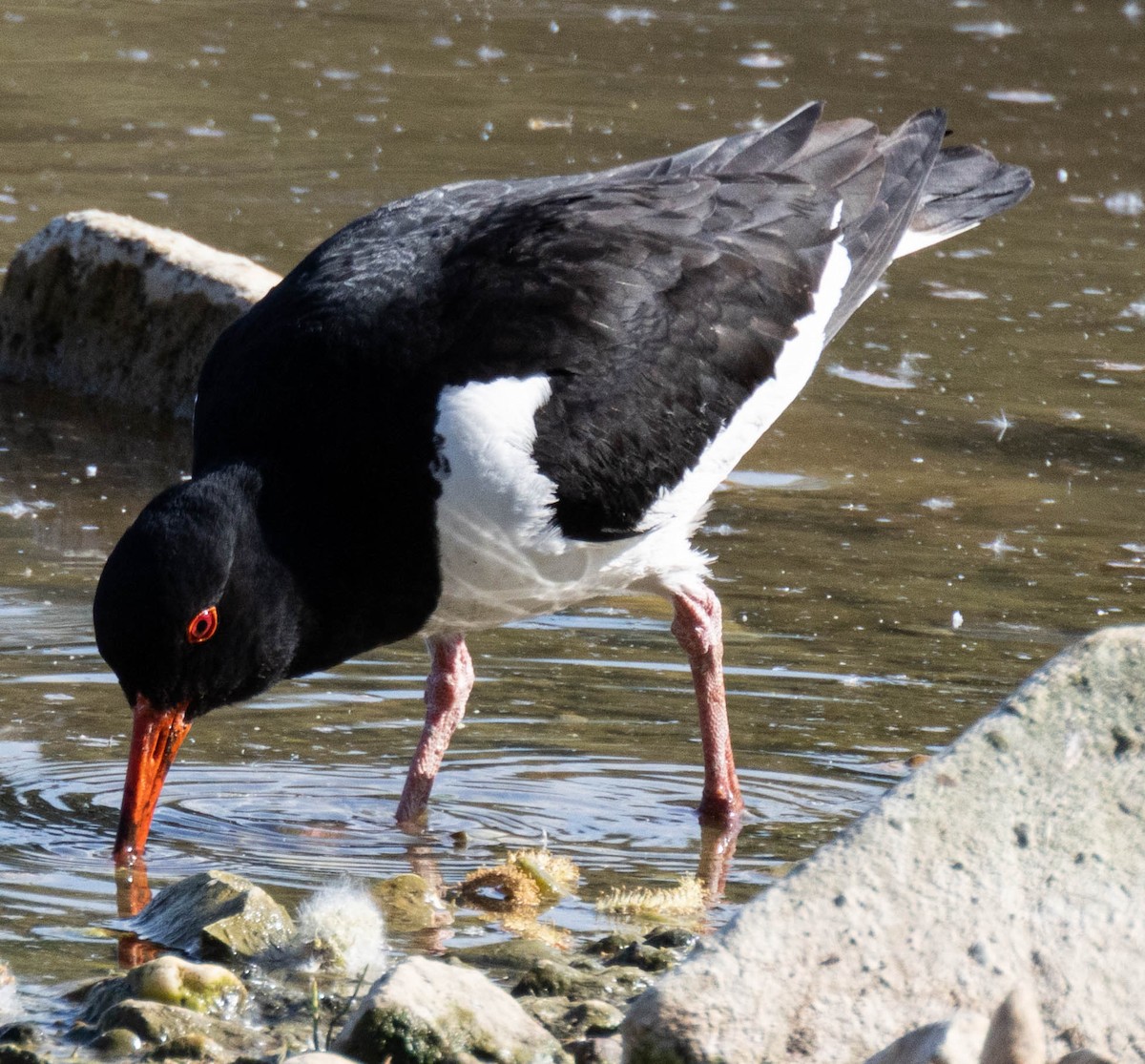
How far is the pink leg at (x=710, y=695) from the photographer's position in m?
5.11

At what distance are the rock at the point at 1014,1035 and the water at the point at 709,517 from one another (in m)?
1.50

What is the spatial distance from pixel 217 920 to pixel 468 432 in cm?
121

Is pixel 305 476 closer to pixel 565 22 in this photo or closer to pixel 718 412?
pixel 718 412

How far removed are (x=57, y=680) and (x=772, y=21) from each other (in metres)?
11.1

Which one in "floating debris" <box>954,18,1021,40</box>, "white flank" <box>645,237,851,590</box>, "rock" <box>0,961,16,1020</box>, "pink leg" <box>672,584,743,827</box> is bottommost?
"floating debris" <box>954,18,1021,40</box>

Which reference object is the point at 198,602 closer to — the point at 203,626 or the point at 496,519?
the point at 203,626

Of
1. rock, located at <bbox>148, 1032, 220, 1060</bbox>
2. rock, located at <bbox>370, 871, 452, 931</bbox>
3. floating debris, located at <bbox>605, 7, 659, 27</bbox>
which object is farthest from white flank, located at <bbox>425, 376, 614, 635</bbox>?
floating debris, located at <bbox>605, 7, 659, 27</bbox>

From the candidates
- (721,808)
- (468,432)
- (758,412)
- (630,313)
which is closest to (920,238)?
(758,412)

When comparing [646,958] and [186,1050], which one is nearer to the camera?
[186,1050]

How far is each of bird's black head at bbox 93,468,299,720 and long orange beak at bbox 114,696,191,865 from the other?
3cm

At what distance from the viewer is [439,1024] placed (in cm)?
332

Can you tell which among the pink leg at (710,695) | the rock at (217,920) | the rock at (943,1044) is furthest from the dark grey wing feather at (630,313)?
the rock at (943,1044)

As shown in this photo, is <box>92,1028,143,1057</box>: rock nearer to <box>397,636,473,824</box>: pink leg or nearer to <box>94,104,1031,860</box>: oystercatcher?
<box>94,104,1031,860</box>: oystercatcher

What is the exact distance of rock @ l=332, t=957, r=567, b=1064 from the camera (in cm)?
329
